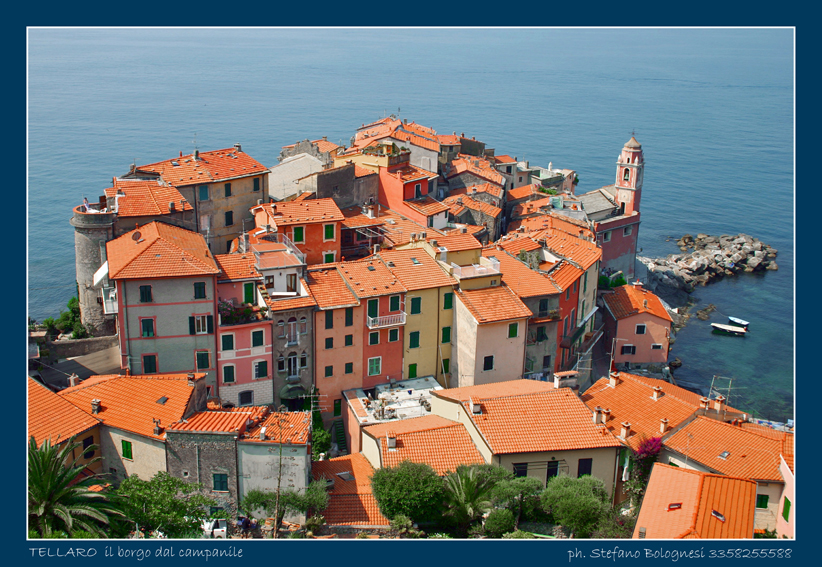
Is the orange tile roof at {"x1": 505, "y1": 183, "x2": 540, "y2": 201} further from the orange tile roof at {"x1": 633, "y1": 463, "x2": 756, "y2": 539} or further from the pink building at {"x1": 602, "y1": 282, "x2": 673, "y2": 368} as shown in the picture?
the orange tile roof at {"x1": 633, "y1": 463, "x2": 756, "y2": 539}

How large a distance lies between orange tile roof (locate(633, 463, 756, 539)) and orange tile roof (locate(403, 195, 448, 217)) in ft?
83.4

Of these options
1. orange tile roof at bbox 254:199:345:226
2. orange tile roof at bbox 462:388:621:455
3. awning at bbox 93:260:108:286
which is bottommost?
orange tile roof at bbox 462:388:621:455

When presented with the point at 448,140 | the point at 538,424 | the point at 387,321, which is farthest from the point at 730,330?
the point at 538,424

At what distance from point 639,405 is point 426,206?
68.2ft

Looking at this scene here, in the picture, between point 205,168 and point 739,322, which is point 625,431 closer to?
point 205,168

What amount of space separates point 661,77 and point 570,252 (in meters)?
155

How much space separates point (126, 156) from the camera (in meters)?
85.4

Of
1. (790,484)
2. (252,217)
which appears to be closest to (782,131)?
(252,217)

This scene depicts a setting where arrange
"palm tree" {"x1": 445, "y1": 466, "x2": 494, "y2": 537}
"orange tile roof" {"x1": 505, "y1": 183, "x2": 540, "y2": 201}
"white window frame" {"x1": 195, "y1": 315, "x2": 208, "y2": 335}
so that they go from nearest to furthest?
1. "palm tree" {"x1": 445, "y1": 466, "x2": 494, "y2": 537}
2. "white window frame" {"x1": 195, "y1": 315, "x2": 208, "y2": 335}
3. "orange tile roof" {"x1": 505, "y1": 183, "x2": 540, "y2": 201}

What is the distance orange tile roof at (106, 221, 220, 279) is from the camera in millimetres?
30125

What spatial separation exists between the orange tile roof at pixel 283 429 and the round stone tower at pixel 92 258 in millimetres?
11433

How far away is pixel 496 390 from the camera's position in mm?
31219

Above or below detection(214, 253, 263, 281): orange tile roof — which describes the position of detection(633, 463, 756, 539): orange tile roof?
below

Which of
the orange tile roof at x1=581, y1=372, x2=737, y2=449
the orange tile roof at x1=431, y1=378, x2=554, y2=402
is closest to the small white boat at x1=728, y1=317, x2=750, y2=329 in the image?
the orange tile roof at x1=581, y1=372, x2=737, y2=449
